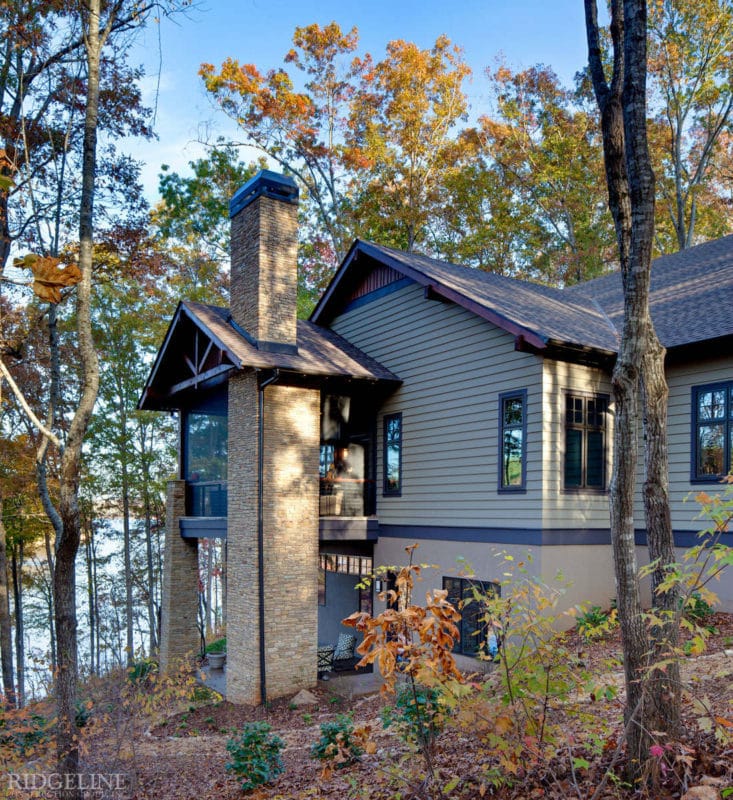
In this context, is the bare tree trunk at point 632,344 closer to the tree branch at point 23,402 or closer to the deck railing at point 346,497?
the tree branch at point 23,402

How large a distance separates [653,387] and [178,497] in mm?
12308

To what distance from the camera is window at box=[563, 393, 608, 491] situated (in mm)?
11086

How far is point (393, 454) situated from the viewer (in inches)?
548

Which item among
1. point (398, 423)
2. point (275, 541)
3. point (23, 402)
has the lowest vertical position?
point (275, 541)

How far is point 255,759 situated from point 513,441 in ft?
20.9

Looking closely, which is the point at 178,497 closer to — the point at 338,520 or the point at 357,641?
the point at 338,520

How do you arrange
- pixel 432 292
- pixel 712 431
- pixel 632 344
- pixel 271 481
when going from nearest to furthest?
pixel 632 344
pixel 712 431
pixel 271 481
pixel 432 292

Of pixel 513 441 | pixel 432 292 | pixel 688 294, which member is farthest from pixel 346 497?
pixel 688 294

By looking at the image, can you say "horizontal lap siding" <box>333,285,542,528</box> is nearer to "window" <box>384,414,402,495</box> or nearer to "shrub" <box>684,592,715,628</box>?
"window" <box>384,414,402,495</box>

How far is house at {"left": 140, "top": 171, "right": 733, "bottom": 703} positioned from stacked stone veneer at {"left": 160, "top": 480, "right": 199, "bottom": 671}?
0.04m

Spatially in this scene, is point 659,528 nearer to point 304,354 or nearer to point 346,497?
point 304,354

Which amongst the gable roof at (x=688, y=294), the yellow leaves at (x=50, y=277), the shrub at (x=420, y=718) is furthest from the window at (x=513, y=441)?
the yellow leaves at (x=50, y=277)

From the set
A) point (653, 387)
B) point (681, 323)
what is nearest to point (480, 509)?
point (681, 323)

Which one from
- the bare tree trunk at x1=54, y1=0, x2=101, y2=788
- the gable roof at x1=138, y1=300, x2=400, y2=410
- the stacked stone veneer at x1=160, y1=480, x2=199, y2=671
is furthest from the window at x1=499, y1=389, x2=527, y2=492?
the stacked stone veneer at x1=160, y1=480, x2=199, y2=671
